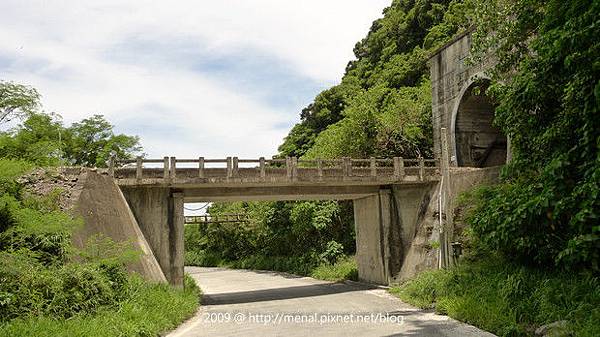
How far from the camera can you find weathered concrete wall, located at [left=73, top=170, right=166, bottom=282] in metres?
15.1

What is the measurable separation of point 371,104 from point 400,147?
3.68 m

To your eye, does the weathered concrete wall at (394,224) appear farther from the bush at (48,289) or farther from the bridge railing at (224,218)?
the bridge railing at (224,218)

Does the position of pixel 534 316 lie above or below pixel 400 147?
below

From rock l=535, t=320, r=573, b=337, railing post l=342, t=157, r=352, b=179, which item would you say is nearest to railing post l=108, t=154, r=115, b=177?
railing post l=342, t=157, r=352, b=179

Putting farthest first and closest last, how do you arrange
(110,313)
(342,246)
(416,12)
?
1. (416,12)
2. (342,246)
3. (110,313)

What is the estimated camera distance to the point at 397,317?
1320 centimetres

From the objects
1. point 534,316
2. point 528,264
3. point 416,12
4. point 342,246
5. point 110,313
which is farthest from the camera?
point 416,12

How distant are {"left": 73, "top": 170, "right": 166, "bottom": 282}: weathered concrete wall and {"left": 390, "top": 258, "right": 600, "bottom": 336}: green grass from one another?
896 centimetres

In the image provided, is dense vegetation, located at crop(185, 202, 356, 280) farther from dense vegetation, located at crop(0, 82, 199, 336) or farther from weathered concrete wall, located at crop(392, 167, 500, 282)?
dense vegetation, located at crop(0, 82, 199, 336)

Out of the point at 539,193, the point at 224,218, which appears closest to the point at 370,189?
the point at 539,193

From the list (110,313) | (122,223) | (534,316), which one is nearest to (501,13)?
(534,316)

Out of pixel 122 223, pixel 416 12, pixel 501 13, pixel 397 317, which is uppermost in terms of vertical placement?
Answer: pixel 416 12

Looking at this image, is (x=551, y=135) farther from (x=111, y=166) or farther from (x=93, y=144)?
(x=93, y=144)

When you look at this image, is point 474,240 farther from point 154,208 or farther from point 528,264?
point 154,208
